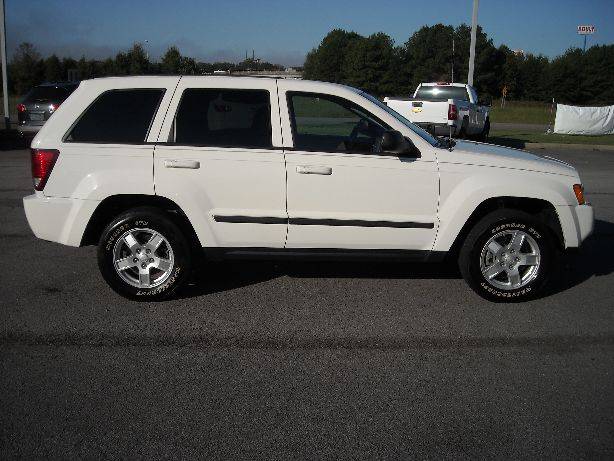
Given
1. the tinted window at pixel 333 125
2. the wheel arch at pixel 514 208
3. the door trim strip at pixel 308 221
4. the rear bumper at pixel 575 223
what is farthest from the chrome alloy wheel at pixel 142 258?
the rear bumper at pixel 575 223

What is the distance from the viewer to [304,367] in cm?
411

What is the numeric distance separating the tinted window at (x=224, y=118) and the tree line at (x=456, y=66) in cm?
6423

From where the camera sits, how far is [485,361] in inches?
167

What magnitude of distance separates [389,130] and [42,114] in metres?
14.9

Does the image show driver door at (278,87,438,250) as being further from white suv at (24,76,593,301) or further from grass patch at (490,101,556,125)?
grass patch at (490,101,556,125)

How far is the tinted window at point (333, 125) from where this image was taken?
17.3 feet

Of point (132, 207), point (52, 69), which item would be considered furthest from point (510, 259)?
point (52, 69)

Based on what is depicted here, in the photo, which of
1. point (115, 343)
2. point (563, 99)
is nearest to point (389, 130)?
point (115, 343)

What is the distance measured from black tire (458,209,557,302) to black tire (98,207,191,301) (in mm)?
2410

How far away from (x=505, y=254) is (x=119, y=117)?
349 cm

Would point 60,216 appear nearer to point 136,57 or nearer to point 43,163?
point 43,163

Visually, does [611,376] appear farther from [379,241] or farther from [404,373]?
[379,241]

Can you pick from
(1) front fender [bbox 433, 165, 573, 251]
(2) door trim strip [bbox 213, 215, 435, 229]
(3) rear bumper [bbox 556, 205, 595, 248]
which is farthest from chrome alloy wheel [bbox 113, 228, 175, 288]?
(3) rear bumper [bbox 556, 205, 595, 248]

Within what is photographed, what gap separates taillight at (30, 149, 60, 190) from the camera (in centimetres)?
519
